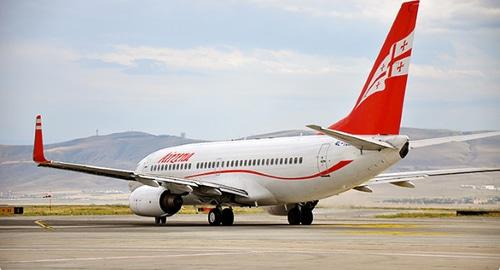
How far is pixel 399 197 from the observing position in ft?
429

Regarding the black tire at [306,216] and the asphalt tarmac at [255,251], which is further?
the black tire at [306,216]

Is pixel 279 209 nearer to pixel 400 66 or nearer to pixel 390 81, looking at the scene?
pixel 390 81

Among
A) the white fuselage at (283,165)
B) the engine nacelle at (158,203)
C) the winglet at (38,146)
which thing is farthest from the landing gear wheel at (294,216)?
the winglet at (38,146)

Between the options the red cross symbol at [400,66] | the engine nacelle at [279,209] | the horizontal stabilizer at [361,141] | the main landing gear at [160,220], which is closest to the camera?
the horizontal stabilizer at [361,141]

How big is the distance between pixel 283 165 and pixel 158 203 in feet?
18.8

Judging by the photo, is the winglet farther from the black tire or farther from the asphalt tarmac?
the black tire

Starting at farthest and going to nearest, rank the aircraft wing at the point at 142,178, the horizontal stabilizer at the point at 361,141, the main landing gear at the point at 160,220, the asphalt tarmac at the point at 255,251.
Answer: the main landing gear at the point at 160,220, the aircraft wing at the point at 142,178, the horizontal stabilizer at the point at 361,141, the asphalt tarmac at the point at 255,251

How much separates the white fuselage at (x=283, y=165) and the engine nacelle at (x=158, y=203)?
1.94m

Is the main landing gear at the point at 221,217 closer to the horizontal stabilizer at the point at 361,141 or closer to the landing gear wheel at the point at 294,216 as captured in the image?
the landing gear wheel at the point at 294,216

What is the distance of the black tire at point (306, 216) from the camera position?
145ft

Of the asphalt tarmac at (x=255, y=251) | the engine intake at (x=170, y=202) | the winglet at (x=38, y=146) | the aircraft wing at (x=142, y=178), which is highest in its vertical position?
the winglet at (x=38, y=146)

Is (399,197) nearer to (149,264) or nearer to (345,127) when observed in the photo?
(345,127)

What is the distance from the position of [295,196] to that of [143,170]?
12.5m


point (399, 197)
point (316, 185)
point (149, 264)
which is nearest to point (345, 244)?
point (149, 264)
